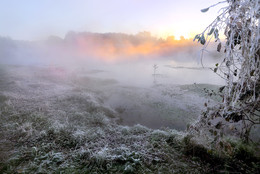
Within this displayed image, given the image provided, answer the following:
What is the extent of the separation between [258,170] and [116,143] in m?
4.36

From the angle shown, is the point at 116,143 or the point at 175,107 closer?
the point at 116,143

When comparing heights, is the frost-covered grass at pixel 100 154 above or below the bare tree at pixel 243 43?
below

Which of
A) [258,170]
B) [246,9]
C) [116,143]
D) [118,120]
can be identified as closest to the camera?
[246,9]

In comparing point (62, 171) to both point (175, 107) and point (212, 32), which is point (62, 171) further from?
point (175, 107)

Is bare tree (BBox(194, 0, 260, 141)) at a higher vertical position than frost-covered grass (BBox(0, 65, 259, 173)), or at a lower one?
higher

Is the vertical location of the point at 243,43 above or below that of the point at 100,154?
above

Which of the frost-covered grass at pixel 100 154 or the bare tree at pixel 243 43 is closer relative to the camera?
the bare tree at pixel 243 43

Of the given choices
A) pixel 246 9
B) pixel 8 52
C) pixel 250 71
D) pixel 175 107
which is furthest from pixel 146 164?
pixel 8 52

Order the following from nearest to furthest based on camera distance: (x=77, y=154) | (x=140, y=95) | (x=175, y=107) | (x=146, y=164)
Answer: (x=146, y=164) < (x=77, y=154) < (x=175, y=107) < (x=140, y=95)

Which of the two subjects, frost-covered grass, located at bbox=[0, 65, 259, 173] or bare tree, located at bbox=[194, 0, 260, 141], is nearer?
bare tree, located at bbox=[194, 0, 260, 141]

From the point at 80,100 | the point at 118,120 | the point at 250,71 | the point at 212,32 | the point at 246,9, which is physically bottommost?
the point at 118,120

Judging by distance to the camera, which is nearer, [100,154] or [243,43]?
[243,43]

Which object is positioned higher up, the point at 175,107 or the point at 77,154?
the point at 77,154

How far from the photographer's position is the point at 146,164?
13.2 ft
